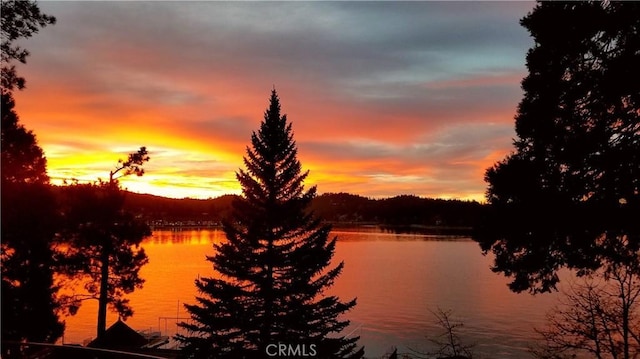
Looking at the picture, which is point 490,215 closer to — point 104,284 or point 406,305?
point 104,284

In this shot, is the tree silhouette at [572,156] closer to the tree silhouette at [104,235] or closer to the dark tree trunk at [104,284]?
the tree silhouette at [104,235]

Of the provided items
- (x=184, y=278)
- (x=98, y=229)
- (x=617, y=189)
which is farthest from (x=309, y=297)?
(x=184, y=278)

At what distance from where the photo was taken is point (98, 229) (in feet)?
77.4

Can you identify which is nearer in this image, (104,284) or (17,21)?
(17,21)

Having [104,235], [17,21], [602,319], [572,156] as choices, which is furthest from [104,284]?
[572,156]

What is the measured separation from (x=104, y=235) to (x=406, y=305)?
41.3 m

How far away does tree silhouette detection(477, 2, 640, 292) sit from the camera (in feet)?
29.9

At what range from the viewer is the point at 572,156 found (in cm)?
954

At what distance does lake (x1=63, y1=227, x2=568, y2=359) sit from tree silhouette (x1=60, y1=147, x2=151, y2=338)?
16.0m

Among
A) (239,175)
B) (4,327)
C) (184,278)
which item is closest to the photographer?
(4,327)

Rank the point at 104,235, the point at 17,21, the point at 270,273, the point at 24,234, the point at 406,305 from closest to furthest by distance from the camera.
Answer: the point at 17,21
the point at 24,234
the point at 270,273
the point at 104,235
the point at 406,305

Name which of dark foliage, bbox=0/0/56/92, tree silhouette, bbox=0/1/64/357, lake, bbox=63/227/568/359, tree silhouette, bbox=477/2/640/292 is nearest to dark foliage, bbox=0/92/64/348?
tree silhouette, bbox=0/1/64/357

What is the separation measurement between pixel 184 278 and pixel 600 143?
74682 mm

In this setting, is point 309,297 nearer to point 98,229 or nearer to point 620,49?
point 98,229
